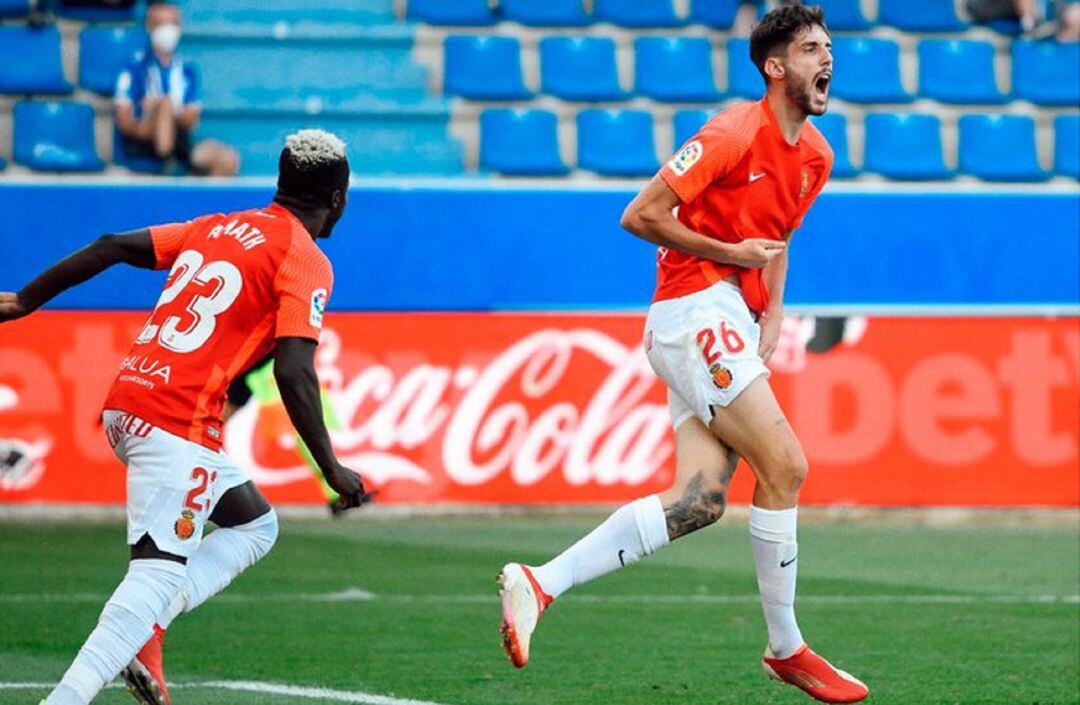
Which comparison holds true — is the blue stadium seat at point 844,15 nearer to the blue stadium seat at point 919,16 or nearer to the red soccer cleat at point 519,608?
the blue stadium seat at point 919,16

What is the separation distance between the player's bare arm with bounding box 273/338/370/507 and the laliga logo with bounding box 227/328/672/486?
755 centimetres

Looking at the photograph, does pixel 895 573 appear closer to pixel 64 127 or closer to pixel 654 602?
pixel 654 602

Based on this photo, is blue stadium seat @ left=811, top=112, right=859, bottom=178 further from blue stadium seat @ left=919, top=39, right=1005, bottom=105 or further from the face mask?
the face mask

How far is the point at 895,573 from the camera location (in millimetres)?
11125

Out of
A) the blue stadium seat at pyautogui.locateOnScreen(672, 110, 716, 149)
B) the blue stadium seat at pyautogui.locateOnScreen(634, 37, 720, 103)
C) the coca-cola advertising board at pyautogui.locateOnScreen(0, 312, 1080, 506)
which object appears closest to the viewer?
the coca-cola advertising board at pyautogui.locateOnScreen(0, 312, 1080, 506)

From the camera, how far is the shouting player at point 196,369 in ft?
18.1

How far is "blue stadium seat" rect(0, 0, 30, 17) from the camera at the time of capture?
16.4 metres

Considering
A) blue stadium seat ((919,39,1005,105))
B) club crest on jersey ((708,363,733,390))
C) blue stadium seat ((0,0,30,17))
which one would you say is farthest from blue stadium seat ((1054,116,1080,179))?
club crest on jersey ((708,363,733,390))

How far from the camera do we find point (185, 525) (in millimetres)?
5633

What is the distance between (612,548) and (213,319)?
152 cm

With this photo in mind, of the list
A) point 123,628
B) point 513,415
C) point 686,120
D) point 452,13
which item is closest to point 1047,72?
point 686,120

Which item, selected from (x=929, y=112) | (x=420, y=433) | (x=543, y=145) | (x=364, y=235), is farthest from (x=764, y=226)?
(x=929, y=112)

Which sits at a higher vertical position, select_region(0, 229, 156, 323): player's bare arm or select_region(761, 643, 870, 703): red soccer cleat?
select_region(0, 229, 156, 323): player's bare arm

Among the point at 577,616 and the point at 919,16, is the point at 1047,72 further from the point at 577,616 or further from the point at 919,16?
the point at 577,616
